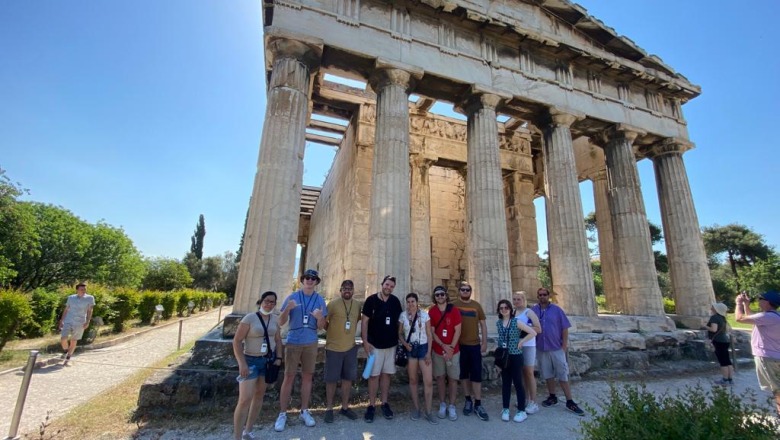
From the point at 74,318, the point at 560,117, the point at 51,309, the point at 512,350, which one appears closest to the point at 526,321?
the point at 512,350

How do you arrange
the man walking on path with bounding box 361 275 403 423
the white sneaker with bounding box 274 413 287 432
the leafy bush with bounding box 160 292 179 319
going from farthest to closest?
the leafy bush with bounding box 160 292 179 319 → the man walking on path with bounding box 361 275 403 423 → the white sneaker with bounding box 274 413 287 432

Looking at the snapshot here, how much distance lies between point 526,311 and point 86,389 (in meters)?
8.04

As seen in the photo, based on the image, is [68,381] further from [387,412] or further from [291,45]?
[291,45]

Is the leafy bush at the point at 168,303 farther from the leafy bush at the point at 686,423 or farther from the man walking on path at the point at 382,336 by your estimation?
the leafy bush at the point at 686,423

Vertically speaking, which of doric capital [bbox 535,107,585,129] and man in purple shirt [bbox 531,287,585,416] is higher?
doric capital [bbox 535,107,585,129]

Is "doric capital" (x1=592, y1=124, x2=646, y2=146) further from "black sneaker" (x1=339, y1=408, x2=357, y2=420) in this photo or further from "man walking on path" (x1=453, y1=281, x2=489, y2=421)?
"black sneaker" (x1=339, y1=408, x2=357, y2=420)

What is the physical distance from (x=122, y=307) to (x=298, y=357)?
41.5 feet

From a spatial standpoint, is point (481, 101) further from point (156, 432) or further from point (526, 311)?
point (156, 432)

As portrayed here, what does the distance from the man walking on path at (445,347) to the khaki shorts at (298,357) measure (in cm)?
185

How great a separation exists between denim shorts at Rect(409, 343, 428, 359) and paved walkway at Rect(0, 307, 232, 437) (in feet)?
14.4

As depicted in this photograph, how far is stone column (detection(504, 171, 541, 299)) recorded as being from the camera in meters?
13.9

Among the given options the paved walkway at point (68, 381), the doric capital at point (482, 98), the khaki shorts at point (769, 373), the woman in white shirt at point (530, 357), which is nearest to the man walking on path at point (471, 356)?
the woman in white shirt at point (530, 357)

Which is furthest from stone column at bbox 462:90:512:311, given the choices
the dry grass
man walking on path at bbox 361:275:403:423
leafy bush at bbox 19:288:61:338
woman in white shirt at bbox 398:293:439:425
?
leafy bush at bbox 19:288:61:338

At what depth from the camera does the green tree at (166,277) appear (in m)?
38.2
